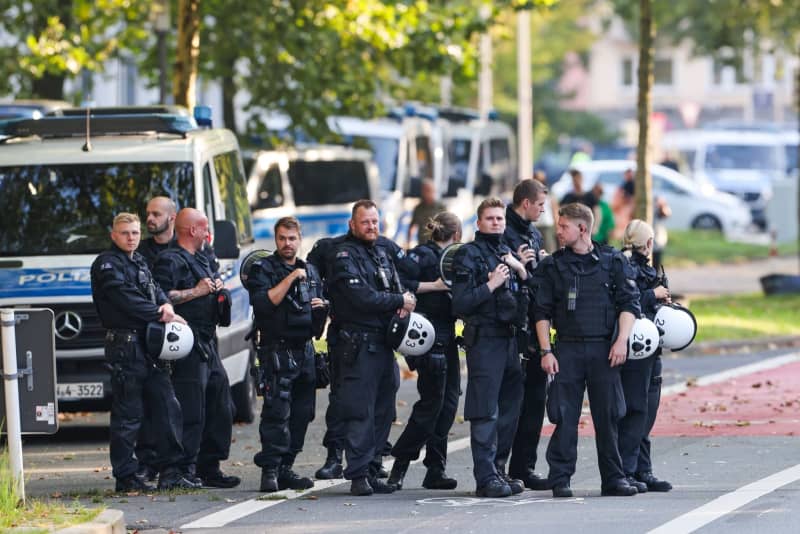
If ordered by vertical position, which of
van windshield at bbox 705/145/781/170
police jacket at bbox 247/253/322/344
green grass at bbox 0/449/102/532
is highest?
van windshield at bbox 705/145/781/170

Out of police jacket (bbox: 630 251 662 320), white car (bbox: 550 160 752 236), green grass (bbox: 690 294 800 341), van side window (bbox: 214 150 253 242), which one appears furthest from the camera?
white car (bbox: 550 160 752 236)

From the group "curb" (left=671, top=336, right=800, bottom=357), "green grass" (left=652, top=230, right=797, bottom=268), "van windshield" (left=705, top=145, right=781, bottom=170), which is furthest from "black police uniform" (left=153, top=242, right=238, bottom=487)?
"van windshield" (left=705, top=145, right=781, bottom=170)

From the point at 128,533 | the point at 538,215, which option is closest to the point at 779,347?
the point at 538,215

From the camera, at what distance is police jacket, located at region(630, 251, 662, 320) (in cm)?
1116

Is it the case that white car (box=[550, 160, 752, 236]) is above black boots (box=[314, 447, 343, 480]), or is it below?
above

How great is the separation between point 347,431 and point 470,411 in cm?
80

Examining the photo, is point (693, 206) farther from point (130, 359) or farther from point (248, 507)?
point (248, 507)

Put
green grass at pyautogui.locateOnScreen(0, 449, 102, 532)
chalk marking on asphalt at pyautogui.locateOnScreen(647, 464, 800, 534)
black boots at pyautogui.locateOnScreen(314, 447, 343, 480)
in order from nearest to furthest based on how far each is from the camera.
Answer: green grass at pyautogui.locateOnScreen(0, 449, 102, 532)
chalk marking on asphalt at pyautogui.locateOnScreen(647, 464, 800, 534)
black boots at pyautogui.locateOnScreen(314, 447, 343, 480)

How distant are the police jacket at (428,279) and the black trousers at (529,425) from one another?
655mm

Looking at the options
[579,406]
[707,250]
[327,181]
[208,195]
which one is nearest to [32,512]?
[579,406]

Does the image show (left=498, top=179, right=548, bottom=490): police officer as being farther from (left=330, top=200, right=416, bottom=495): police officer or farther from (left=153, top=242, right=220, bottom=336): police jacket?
(left=153, top=242, right=220, bottom=336): police jacket

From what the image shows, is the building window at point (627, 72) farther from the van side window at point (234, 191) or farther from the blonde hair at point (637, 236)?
the blonde hair at point (637, 236)

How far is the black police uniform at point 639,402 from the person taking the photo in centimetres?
1106

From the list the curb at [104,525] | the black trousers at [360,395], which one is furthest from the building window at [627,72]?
the curb at [104,525]
